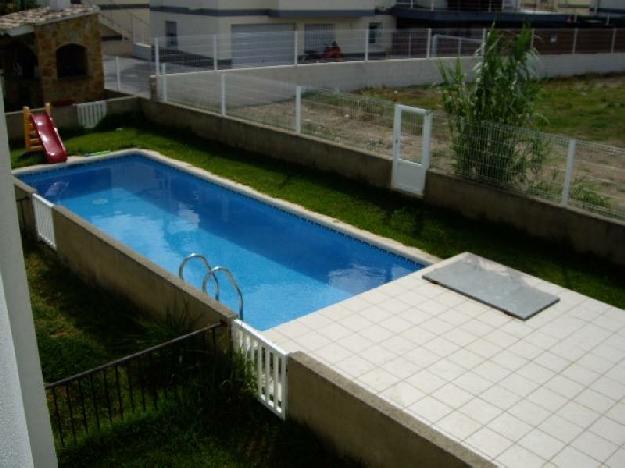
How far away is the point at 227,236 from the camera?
12383 mm

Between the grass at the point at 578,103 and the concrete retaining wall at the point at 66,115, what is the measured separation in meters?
8.01

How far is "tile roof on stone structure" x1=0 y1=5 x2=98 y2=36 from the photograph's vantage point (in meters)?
18.2

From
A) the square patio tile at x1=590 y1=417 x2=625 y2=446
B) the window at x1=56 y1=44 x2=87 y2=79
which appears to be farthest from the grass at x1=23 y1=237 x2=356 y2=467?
the window at x1=56 y1=44 x2=87 y2=79

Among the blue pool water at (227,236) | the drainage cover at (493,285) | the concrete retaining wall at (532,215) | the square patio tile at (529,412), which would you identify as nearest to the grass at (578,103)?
the concrete retaining wall at (532,215)

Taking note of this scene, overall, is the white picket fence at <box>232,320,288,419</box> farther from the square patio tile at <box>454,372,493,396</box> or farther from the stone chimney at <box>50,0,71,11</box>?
the stone chimney at <box>50,0,71,11</box>

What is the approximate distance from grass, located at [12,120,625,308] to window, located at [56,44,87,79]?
370 cm

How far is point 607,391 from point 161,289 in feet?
16.1

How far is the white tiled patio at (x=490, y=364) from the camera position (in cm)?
621

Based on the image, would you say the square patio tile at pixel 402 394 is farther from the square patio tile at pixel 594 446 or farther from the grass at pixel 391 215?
the grass at pixel 391 215

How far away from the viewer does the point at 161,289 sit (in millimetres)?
7820

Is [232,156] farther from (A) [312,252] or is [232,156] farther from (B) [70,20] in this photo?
(B) [70,20]

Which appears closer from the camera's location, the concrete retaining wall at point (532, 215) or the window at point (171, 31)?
the concrete retaining wall at point (532, 215)

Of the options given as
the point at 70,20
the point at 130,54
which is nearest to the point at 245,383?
the point at 70,20

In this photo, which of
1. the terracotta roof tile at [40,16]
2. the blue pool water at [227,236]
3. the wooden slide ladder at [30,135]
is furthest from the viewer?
the terracotta roof tile at [40,16]
